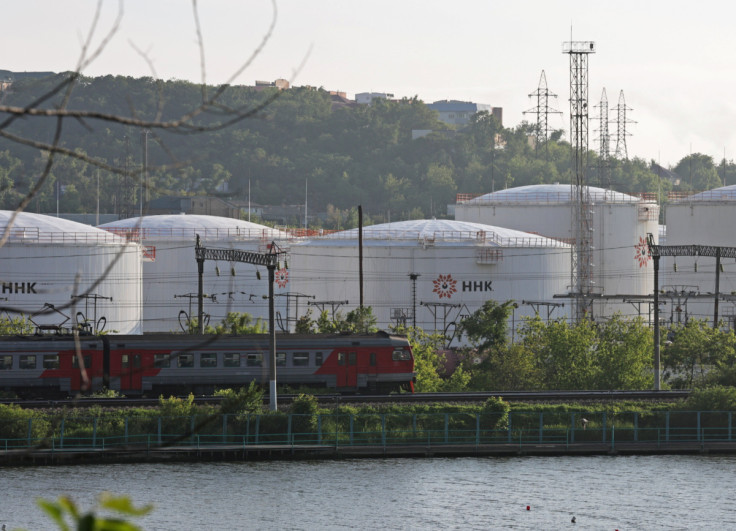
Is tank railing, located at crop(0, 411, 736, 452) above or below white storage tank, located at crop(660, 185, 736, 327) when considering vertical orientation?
below

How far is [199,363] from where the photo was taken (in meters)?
49.7

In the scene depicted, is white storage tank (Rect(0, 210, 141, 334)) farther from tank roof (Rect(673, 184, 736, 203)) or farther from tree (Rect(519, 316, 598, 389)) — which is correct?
tank roof (Rect(673, 184, 736, 203))

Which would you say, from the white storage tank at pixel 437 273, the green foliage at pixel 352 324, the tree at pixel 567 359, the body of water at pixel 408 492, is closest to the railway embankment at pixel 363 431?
the body of water at pixel 408 492

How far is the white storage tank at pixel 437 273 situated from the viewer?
8119 centimetres

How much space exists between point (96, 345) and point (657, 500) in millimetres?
22514

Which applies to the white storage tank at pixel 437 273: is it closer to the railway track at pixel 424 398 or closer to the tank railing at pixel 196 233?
the tank railing at pixel 196 233

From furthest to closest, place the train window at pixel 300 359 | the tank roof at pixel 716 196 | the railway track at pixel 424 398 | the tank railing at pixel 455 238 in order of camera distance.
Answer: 1. the tank roof at pixel 716 196
2. the tank railing at pixel 455 238
3. the train window at pixel 300 359
4. the railway track at pixel 424 398

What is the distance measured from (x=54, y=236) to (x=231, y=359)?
1136 inches

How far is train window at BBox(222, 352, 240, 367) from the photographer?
49.7 meters

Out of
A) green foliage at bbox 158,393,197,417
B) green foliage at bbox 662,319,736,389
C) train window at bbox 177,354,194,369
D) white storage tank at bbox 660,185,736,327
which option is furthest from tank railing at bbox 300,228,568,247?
green foliage at bbox 158,393,197,417

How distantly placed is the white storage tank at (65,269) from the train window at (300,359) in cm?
2146

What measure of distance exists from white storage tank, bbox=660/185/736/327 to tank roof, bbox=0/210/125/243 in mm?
44185

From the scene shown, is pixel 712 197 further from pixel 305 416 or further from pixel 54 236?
pixel 305 416

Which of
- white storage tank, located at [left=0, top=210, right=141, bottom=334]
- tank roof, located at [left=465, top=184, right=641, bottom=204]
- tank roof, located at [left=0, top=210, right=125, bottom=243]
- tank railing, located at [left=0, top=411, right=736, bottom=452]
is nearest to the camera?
tank railing, located at [left=0, top=411, right=736, bottom=452]
